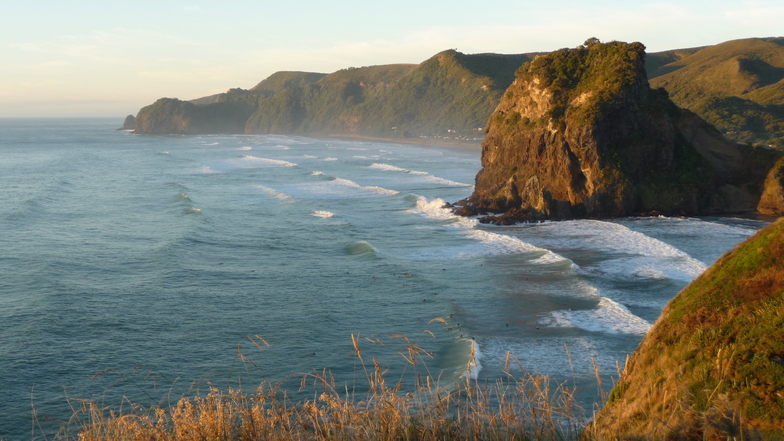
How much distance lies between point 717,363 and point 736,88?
4932 inches

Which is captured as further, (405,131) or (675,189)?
(405,131)

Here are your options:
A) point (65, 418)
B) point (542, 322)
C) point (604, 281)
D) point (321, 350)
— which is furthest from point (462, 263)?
point (65, 418)

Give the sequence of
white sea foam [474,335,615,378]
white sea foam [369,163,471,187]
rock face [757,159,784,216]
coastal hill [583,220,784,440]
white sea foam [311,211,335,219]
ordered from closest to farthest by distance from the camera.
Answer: coastal hill [583,220,784,440]
white sea foam [474,335,615,378]
rock face [757,159,784,216]
white sea foam [311,211,335,219]
white sea foam [369,163,471,187]

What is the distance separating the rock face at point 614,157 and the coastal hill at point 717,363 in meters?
36.9

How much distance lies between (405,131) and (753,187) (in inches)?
5225

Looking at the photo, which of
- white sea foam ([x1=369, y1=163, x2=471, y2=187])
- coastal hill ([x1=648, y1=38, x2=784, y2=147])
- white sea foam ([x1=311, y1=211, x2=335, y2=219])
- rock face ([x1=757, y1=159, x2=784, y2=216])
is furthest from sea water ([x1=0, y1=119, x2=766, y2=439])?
coastal hill ([x1=648, y1=38, x2=784, y2=147])

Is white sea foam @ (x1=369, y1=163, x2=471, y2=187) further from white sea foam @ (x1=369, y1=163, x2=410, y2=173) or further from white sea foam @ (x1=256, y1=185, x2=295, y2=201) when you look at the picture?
white sea foam @ (x1=256, y1=185, x2=295, y2=201)

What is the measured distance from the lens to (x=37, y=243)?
Answer: 126 feet

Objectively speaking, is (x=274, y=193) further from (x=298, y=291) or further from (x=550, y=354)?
(x=550, y=354)

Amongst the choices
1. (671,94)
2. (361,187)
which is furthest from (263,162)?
(671,94)

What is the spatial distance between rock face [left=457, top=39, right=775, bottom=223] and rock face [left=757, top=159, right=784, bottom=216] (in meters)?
1.11

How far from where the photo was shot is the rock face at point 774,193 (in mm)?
45281

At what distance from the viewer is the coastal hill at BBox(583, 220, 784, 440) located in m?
6.73

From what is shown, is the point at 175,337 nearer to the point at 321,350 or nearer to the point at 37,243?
the point at 321,350
